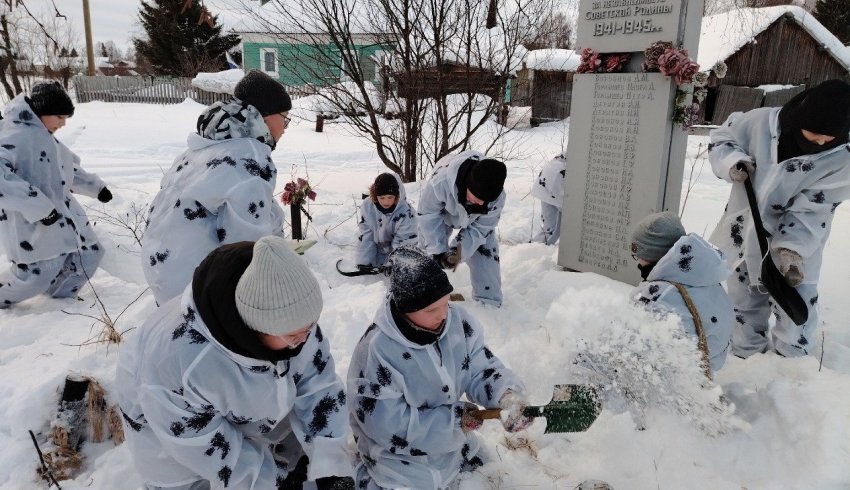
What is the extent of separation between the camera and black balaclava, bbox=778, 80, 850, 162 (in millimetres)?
2961

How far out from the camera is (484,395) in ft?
7.71

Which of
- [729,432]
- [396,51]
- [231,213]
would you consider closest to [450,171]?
[231,213]

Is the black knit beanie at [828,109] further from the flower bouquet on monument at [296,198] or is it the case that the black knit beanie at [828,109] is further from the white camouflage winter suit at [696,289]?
the flower bouquet on monument at [296,198]

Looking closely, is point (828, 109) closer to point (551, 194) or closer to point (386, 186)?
point (551, 194)

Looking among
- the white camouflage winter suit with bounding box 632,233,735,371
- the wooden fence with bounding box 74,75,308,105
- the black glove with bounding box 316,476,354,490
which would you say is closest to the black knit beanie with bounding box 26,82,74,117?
the black glove with bounding box 316,476,354,490

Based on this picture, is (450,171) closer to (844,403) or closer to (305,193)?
(305,193)

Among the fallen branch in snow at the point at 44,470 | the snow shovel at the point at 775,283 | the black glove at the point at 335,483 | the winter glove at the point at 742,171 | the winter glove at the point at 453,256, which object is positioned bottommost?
the fallen branch in snow at the point at 44,470

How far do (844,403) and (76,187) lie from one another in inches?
209

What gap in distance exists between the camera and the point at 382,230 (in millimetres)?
5430

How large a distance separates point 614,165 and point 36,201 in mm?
4579

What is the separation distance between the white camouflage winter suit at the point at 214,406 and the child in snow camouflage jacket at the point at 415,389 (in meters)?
0.19

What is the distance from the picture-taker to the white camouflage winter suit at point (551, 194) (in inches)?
231

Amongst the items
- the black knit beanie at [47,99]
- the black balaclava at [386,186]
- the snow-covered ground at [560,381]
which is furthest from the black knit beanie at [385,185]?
the black knit beanie at [47,99]

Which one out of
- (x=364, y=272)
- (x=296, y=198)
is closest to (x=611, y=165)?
(x=364, y=272)
